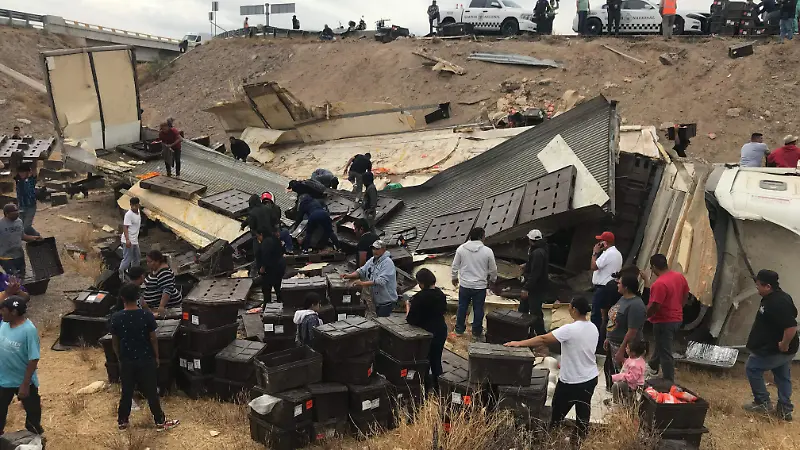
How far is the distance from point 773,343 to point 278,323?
16.1ft

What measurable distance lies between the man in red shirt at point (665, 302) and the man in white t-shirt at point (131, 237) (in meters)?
7.08

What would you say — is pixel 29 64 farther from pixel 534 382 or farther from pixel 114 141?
pixel 534 382

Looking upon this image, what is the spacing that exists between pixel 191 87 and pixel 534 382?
110 feet

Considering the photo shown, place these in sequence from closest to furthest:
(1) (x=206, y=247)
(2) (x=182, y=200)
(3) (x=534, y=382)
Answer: (3) (x=534, y=382)
(1) (x=206, y=247)
(2) (x=182, y=200)

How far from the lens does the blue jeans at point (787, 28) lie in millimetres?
20727

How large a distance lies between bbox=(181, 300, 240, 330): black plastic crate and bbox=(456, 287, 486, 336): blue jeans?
109 inches

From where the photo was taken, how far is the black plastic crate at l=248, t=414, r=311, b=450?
5543 mm

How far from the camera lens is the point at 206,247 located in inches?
437

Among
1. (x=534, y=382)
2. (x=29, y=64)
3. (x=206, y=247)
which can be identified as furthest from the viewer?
(x=29, y=64)

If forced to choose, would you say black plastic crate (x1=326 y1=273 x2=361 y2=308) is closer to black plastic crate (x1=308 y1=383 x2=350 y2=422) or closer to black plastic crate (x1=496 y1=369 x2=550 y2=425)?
black plastic crate (x1=308 y1=383 x2=350 y2=422)

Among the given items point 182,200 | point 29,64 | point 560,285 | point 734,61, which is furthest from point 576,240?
point 29,64

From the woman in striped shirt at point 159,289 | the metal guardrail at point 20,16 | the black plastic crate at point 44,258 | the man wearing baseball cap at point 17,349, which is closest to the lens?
the man wearing baseball cap at point 17,349

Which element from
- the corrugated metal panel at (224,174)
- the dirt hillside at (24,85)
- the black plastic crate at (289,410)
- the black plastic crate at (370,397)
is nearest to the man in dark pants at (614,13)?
the corrugated metal panel at (224,174)

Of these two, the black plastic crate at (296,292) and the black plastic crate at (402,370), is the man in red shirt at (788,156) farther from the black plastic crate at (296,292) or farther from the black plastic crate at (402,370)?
the black plastic crate at (296,292)
